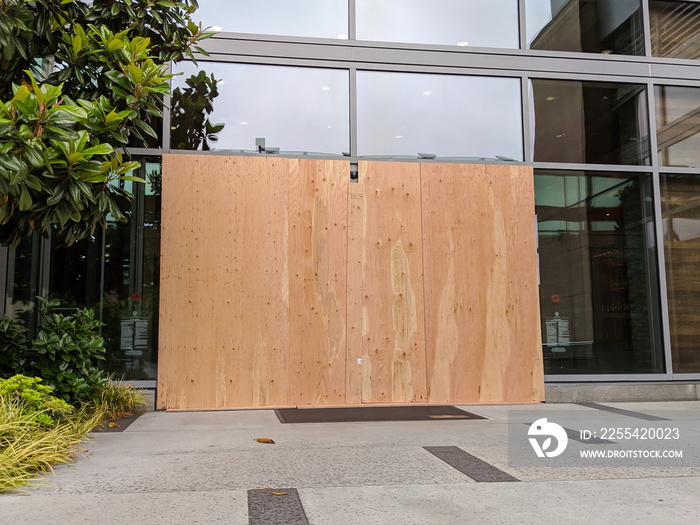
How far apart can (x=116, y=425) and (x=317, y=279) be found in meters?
2.30

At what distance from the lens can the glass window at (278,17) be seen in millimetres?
6219

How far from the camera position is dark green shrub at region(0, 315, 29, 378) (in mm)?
4789

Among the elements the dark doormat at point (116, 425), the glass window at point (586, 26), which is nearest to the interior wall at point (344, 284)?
the dark doormat at point (116, 425)

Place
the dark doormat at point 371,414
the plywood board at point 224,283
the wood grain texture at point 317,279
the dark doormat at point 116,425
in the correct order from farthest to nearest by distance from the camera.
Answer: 1. the wood grain texture at point 317,279
2. the plywood board at point 224,283
3. the dark doormat at point 371,414
4. the dark doormat at point 116,425

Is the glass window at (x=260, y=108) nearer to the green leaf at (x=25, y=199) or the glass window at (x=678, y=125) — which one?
the green leaf at (x=25, y=199)

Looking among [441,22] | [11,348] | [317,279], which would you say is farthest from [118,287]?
[441,22]

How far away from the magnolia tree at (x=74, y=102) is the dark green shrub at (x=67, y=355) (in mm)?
887

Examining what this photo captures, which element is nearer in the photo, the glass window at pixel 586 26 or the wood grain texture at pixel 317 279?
the wood grain texture at pixel 317 279

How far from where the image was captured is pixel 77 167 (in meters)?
3.79

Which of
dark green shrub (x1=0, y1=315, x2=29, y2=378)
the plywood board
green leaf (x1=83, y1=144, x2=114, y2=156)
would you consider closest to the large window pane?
the plywood board

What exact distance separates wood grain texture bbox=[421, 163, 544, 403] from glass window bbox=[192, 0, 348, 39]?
188 cm

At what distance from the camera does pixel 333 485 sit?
2998 millimetres
